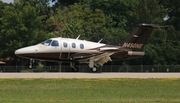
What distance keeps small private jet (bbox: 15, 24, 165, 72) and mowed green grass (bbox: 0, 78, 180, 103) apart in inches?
389

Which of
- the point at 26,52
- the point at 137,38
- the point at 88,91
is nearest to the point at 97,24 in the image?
the point at 137,38

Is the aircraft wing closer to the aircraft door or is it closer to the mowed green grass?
the aircraft door

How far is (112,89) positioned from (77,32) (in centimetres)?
3739

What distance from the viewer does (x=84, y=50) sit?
130ft

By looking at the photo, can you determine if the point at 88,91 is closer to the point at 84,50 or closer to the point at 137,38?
the point at 84,50

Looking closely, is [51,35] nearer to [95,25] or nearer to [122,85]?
[95,25]

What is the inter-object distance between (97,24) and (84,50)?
2967 cm

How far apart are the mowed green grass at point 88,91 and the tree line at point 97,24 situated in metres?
26.3

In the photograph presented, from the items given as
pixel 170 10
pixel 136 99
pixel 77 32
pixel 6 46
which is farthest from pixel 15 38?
pixel 136 99

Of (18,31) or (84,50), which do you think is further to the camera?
(18,31)

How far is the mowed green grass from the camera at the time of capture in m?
20.3

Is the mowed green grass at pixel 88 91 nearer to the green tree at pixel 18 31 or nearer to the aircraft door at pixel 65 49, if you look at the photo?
the aircraft door at pixel 65 49

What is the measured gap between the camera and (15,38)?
5547cm

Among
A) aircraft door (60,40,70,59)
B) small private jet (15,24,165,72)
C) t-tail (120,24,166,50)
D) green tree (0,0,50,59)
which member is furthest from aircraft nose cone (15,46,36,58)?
green tree (0,0,50,59)
